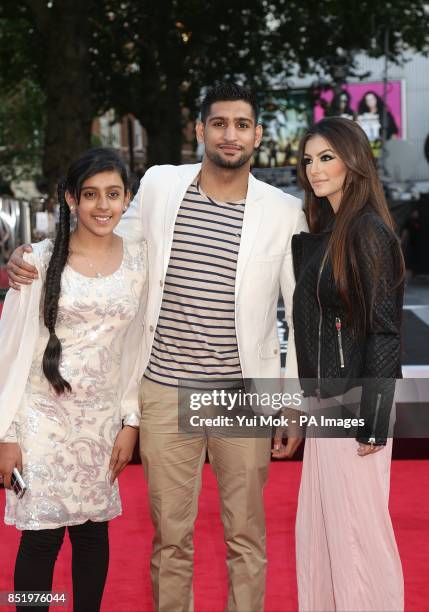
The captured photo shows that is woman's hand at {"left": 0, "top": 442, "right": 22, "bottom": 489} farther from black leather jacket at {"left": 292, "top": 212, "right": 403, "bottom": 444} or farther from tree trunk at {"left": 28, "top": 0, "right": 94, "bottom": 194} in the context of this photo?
tree trunk at {"left": 28, "top": 0, "right": 94, "bottom": 194}

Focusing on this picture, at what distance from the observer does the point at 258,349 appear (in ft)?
12.2

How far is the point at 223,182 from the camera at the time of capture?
3.77 m

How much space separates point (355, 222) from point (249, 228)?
0.58 meters

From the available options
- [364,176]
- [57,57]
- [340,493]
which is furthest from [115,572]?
[57,57]

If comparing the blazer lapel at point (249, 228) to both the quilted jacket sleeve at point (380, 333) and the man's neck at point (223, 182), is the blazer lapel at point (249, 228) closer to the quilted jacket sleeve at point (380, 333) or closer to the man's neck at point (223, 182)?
the man's neck at point (223, 182)

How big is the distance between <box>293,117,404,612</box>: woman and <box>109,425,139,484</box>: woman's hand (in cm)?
63

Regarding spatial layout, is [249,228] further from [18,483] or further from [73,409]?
[18,483]

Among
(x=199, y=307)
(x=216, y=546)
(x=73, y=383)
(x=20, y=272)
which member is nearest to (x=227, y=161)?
(x=199, y=307)

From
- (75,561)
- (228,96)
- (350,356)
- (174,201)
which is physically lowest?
(75,561)

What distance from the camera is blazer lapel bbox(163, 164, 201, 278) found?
3.72 m

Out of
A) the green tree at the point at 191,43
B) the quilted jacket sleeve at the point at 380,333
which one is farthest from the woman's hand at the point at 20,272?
the green tree at the point at 191,43

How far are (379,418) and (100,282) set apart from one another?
3.41ft

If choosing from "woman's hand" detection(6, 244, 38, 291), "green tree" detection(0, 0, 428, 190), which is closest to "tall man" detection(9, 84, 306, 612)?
"woman's hand" detection(6, 244, 38, 291)

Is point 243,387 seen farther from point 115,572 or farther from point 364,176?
point 115,572
